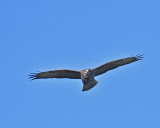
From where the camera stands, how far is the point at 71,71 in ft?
58.9

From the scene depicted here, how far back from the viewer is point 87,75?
1733 cm

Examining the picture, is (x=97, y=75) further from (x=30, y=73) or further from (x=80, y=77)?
(x=30, y=73)

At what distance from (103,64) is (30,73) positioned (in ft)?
14.1

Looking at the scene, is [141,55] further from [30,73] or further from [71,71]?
[30,73]

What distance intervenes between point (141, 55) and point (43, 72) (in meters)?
5.88

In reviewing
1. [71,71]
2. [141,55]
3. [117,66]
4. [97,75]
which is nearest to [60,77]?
[71,71]

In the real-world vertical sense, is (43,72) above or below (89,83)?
above

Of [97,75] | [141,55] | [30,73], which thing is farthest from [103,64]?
[30,73]

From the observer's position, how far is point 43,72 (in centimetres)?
1817

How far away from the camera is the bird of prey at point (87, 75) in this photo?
1745cm

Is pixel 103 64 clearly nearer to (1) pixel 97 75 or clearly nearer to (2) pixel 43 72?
(1) pixel 97 75

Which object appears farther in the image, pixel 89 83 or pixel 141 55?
pixel 141 55

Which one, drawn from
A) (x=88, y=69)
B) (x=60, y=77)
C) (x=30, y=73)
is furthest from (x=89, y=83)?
(x=30, y=73)

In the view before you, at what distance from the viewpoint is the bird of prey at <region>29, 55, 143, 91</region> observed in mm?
17453
